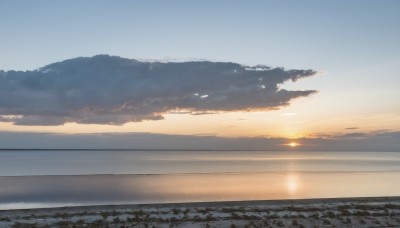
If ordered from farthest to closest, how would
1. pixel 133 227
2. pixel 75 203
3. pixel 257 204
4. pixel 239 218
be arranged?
1. pixel 75 203
2. pixel 257 204
3. pixel 239 218
4. pixel 133 227

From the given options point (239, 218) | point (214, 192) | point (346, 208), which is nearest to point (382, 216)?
point (346, 208)

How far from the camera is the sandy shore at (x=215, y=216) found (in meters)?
17.9

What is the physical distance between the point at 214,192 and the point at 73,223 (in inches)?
745

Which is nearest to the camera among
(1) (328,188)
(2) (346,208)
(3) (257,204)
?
(2) (346,208)

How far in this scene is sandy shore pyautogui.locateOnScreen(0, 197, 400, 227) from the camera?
706 inches

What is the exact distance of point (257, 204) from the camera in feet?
80.0

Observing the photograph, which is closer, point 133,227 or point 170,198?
point 133,227

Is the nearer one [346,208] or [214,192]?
[346,208]

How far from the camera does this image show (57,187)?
39750 mm

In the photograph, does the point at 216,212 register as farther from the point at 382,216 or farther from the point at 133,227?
the point at 382,216

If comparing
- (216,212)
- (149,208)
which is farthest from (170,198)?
(216,212)

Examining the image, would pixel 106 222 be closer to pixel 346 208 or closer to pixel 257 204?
pixel 257 204

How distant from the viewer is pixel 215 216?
64.1ft

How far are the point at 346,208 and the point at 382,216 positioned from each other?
2591 millimetres
